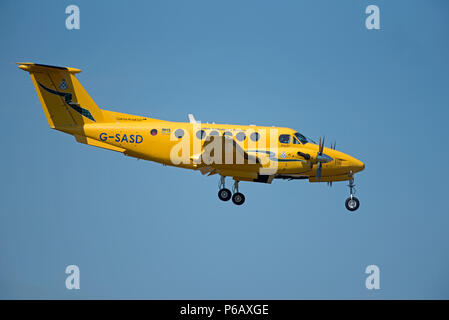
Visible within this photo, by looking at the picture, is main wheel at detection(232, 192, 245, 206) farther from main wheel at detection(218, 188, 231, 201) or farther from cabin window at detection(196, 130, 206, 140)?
cabin window at detection(196, 130, 206, 140)

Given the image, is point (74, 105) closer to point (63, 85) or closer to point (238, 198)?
point (63, 85)

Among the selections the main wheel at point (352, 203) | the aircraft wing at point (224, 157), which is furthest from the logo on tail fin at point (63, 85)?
the main wheel at point (352, 203)

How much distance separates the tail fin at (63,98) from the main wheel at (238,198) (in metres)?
8.20

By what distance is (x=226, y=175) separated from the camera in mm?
37312

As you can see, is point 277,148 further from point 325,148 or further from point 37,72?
point 37,72

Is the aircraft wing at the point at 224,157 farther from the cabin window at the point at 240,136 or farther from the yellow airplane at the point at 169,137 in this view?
the cabin window at the point at 240,136

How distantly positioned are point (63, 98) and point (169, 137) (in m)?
5.90

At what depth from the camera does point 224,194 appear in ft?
125

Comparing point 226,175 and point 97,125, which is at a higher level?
point 97,125

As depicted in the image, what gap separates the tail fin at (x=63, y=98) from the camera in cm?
3597

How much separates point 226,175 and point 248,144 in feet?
7.00


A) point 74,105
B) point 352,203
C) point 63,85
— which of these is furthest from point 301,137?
point 63,85
